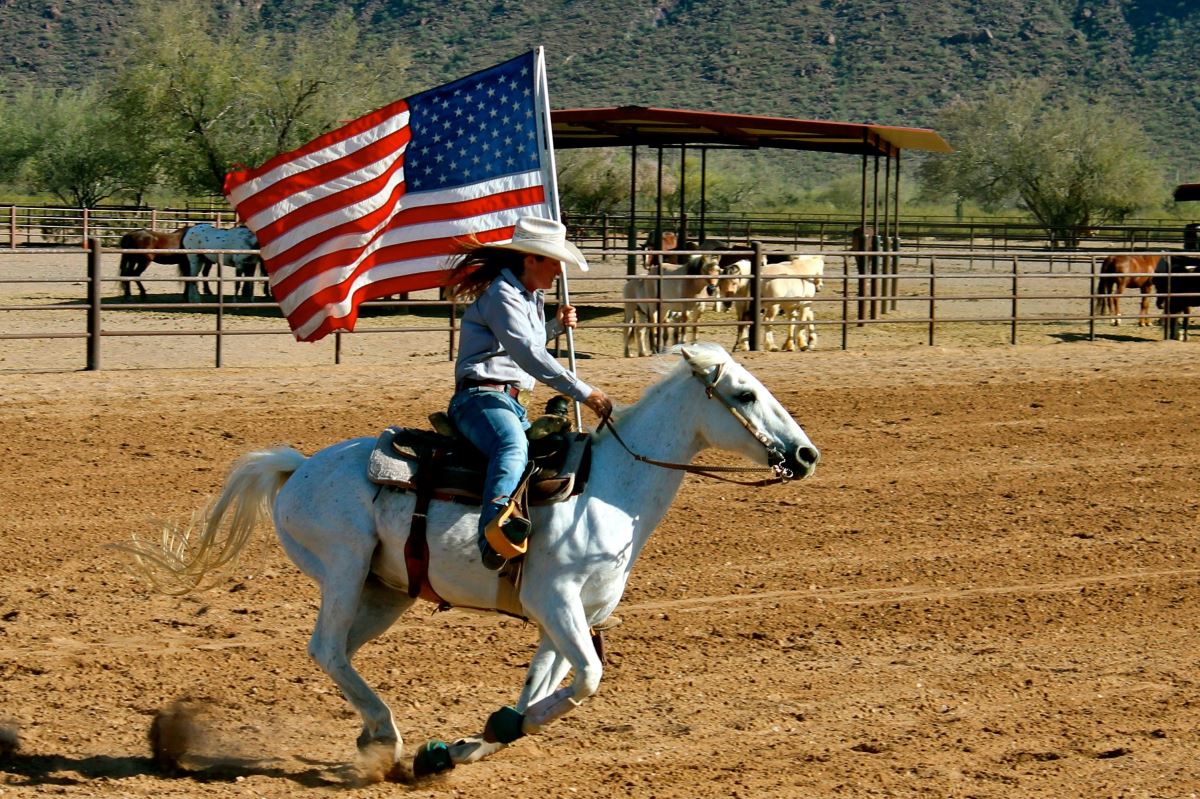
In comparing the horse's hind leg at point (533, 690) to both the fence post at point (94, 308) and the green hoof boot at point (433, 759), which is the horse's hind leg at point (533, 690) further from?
the fence post at point (94, 308)

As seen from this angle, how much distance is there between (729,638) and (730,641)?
5cm

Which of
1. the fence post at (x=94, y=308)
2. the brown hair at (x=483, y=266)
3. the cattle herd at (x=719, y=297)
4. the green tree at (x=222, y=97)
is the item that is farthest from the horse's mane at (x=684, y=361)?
the green tree at (x=222, y=97)

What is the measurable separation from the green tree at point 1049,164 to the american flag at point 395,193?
42489 mm

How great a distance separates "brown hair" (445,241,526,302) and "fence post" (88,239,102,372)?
404 inches

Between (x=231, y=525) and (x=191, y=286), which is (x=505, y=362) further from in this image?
(x=191, y=286)

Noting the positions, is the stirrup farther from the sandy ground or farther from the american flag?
the american flag

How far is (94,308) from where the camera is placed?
49.2 feet

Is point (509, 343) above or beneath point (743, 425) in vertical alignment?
above

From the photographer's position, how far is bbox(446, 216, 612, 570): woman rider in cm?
512

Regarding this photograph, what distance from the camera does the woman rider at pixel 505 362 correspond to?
5.12 meters

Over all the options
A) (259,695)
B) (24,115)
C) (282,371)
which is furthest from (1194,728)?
(24,115)

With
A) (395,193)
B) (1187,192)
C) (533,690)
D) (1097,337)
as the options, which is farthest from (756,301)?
(1187,192)

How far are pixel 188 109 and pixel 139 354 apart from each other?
83.1 ft

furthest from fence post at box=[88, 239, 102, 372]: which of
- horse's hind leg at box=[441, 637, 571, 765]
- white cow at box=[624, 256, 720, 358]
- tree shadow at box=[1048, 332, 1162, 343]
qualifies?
tree shadow at box=[1048, 332, 1162, 343]
